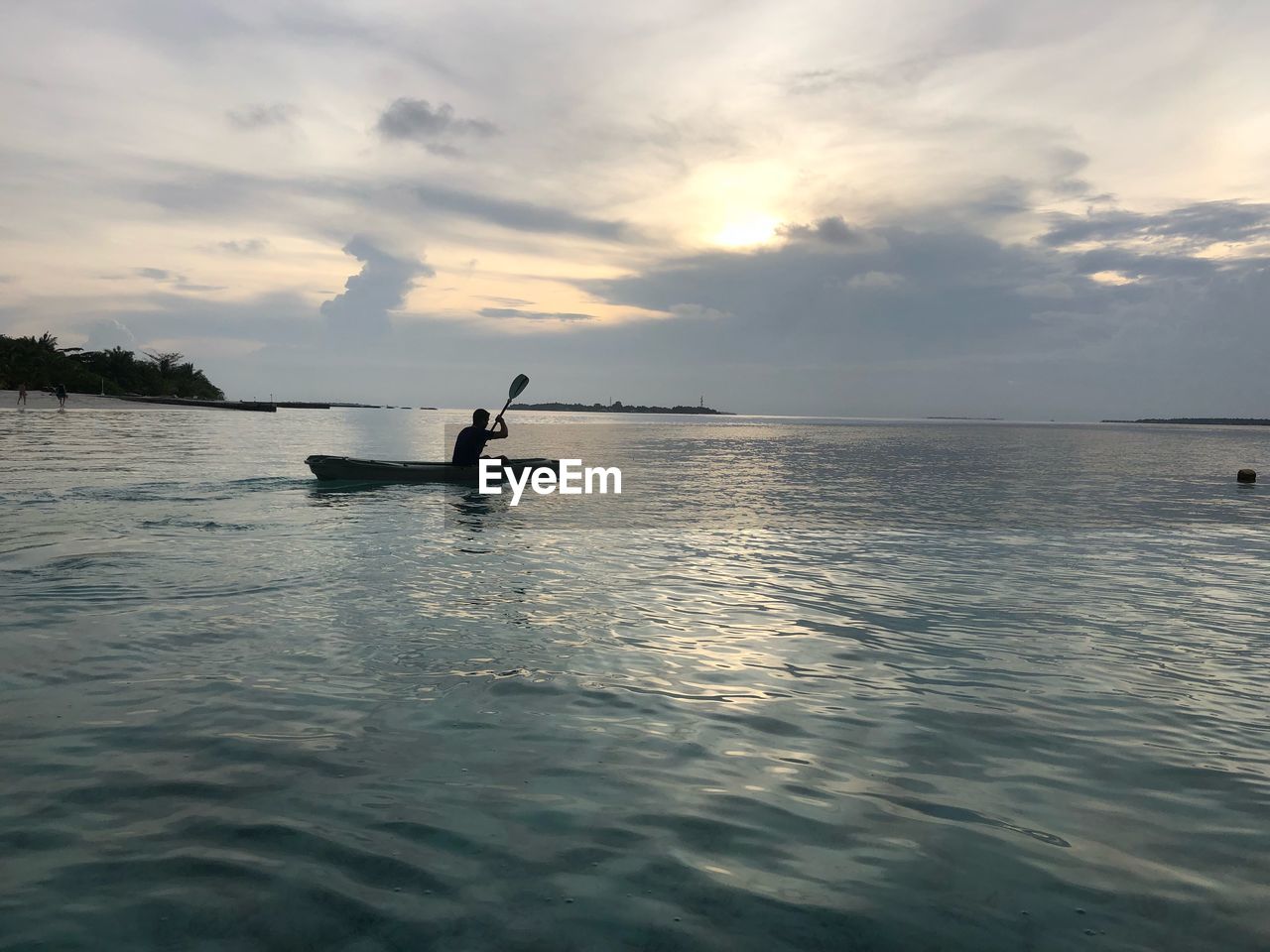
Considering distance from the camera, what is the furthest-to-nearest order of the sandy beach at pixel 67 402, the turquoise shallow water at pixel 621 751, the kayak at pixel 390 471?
1. the sandy beach at pixel 67 402
2. the kayak at pixel 390 471
3. the turquoise shallow water at pixel 621 751

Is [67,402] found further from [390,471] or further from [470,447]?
[470,447]

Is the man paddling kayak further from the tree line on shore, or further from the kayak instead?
the tree line on shore

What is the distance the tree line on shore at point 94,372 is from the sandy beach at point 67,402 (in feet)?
7.08

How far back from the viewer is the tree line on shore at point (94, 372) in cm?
9488

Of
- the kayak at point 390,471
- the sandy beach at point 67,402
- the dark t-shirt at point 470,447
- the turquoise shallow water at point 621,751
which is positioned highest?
the sandy beach at point 67,402

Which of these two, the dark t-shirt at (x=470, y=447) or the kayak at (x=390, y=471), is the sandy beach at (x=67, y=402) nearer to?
the kayak at (x=390, y=471)

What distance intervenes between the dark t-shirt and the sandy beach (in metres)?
75.3

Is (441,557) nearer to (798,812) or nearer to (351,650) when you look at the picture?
(351,650)

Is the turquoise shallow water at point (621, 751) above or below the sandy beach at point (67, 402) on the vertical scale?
below

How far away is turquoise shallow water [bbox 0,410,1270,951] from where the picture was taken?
14.1ft

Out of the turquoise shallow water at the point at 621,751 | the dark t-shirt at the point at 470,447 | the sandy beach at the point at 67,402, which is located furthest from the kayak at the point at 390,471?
the sandy beach at the point at 67,402

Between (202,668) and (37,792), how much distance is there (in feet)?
9.00

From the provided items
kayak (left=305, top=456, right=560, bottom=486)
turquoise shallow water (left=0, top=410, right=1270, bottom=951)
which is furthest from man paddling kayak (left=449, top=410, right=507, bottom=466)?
turquoise shallow water (left=0, top=410, right=1270, bottom=951)

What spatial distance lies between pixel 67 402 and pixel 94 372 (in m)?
22.8
